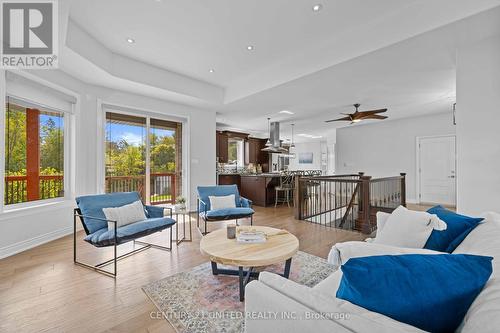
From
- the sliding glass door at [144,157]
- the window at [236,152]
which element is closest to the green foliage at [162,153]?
the sliding glass door at [144,157]

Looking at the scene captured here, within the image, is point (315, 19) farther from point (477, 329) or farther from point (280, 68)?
point (477, 329)

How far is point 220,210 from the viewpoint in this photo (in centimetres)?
377

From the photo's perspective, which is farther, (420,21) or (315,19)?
(315,19)

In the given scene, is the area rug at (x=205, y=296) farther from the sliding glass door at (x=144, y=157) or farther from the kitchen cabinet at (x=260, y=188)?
the kitchen cabinet at (x=260, y=188)

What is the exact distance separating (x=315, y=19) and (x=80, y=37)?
10.2ft

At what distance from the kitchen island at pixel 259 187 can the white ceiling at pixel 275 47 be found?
239 cm

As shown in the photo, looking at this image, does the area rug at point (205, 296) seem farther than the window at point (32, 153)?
No

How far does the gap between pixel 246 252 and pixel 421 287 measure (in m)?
1.43

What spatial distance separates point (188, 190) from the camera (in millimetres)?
5660

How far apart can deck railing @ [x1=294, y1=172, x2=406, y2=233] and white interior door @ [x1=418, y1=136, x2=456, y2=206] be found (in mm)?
2179

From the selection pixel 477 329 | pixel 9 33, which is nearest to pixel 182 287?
pixel 477 329

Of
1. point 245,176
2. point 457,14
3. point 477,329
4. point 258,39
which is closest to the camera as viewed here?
point 477,329

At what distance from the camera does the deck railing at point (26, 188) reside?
10.7ft

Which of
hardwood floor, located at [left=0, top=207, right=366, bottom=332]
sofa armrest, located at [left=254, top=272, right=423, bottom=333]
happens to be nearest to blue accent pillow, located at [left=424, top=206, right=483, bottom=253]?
sofa armrest, located at [left=254, top=272, right=423, bottom=333]
